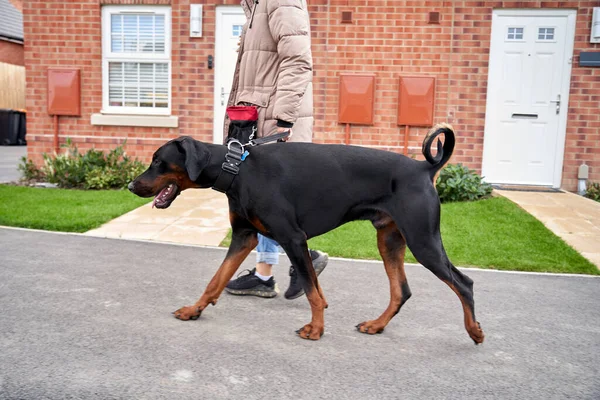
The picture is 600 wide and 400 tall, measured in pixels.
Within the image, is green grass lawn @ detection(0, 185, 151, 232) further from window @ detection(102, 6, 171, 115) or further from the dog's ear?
the dog's ear

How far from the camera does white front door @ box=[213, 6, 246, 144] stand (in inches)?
384

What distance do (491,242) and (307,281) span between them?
348cm

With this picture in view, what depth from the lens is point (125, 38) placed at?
10.1 m

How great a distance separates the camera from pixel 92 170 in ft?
30.6

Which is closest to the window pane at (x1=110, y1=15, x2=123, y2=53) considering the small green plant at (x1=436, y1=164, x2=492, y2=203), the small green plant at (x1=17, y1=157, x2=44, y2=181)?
the small green plant at (x1=17, y1=157, x2=44, y2=181)

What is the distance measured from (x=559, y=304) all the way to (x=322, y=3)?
21.6ft

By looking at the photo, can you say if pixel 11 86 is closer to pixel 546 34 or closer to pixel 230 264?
pixel 546 34

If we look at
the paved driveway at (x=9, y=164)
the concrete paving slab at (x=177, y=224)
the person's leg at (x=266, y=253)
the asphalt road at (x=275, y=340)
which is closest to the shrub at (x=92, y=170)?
the paved driveway at (x=9, y=164)

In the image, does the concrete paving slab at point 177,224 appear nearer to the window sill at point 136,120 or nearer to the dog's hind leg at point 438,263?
the window sill at point 136,120

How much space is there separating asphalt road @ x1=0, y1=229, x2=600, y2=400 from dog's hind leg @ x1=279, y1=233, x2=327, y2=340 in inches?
3.4

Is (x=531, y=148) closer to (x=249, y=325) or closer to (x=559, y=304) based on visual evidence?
(x=559, y=304)

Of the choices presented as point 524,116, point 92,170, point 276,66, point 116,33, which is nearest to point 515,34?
point 524,116

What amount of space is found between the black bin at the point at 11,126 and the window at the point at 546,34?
55.4 ft

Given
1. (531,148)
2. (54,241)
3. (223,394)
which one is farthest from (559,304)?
(531,148)
